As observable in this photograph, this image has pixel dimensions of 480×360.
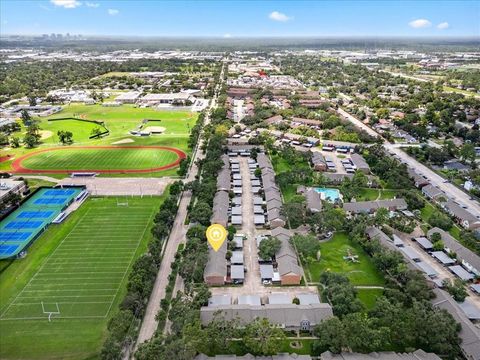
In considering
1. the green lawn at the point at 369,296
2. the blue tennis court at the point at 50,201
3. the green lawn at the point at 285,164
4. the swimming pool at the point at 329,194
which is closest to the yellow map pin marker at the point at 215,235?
the green lawn at the point at 369,296

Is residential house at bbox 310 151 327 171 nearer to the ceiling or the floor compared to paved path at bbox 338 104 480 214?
nearer to the ceiling

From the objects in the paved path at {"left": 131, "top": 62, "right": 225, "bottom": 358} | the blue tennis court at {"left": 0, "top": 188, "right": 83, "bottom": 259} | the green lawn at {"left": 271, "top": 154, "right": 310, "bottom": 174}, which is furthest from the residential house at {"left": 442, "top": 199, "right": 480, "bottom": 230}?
the blue tennis court at {"left": 0, "top": 188, "right": 83, "bottom": 259}

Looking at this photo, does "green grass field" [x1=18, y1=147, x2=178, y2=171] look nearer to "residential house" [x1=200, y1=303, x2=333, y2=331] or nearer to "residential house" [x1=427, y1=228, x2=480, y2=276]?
"residential house" [x1=200, y1=303, x2=333, y2=331]

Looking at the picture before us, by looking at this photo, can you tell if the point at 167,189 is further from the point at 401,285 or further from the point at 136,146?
the point at 401,285

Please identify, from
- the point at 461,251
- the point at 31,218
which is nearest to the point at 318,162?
the point at 461,251

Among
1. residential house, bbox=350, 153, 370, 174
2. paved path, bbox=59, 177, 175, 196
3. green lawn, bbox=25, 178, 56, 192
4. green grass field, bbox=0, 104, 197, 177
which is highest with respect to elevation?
residential house, bbox=350, 153, 370, 174

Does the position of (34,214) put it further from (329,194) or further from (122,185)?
(329,194)
